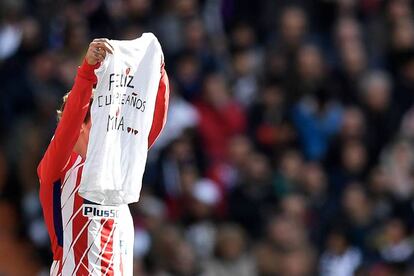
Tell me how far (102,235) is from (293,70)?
8.24m

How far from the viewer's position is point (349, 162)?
14.5m

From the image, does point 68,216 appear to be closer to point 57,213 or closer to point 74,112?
point 57,213

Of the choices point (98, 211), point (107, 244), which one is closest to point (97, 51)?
point (98, 211)

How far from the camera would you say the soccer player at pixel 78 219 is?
706cm

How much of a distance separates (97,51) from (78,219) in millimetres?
957

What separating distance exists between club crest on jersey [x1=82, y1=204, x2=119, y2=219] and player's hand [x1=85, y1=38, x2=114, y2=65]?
82 cm

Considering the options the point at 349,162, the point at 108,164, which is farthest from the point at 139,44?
the point at 349,162

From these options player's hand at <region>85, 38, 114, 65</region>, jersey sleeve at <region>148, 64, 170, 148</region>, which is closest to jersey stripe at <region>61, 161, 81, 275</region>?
jersey sleeve at <region>148, 64, 170, 148</region>

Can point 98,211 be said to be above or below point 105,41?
below

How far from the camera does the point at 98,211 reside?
280 inches

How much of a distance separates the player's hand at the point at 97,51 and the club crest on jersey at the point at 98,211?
0.82m

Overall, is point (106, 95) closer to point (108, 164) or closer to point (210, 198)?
point (108, 164)

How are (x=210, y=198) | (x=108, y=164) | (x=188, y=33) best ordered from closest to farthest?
(x=108, y=164) → (x=210, y=198) → (x=188, y=33)

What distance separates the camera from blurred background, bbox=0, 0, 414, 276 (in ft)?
44.1
